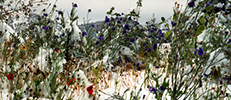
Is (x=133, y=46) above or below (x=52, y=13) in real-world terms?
above

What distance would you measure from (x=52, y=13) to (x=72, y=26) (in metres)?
0.42

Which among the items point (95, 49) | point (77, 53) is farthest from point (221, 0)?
point (77, 53)

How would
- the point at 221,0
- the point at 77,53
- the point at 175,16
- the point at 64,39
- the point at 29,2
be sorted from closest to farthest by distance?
the point at 175,16 → the point at 64,39 → the point at 77,53 → the point at 29,2 → the point at 221,0

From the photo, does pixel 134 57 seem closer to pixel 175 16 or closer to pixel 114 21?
pixel 114 21

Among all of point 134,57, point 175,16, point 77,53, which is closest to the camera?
point 175,16

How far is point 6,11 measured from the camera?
3951mm

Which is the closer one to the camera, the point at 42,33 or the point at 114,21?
the point at 42,33

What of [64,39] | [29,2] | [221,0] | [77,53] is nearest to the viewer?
[64,39]

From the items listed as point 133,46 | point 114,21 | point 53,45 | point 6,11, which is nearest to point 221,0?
point 133,46

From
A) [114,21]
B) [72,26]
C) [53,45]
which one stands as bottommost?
[53,45]

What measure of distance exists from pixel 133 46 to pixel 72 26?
6.95ft

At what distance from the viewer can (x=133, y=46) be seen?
489 centimetres

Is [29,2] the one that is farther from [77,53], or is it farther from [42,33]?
[77,53]

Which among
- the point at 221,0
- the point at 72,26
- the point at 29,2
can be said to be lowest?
the point at 72,26
